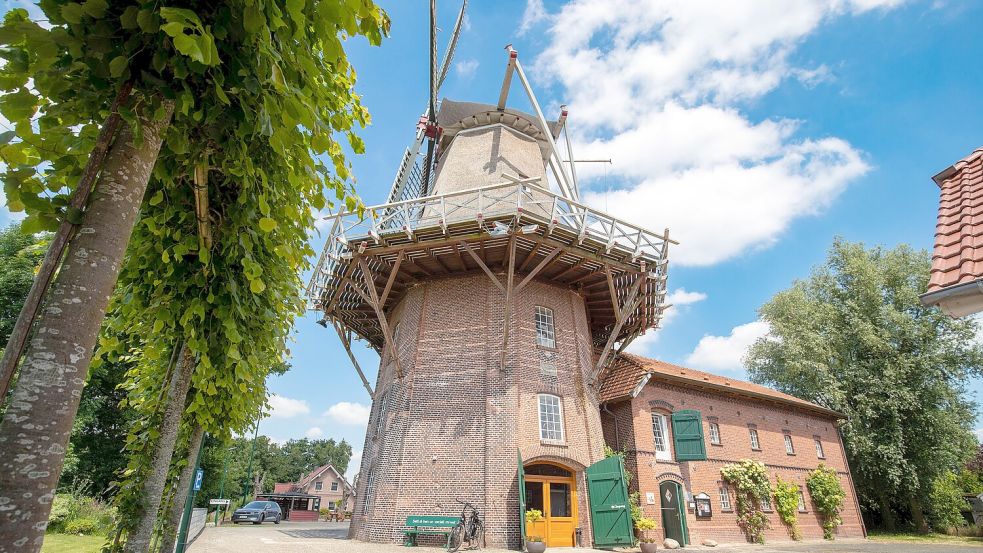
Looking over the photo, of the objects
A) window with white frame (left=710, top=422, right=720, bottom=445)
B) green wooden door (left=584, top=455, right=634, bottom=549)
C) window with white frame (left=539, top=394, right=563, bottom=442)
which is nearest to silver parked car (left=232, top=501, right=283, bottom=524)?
window with white frame (left=539, top=394, right=563, bottom=442)

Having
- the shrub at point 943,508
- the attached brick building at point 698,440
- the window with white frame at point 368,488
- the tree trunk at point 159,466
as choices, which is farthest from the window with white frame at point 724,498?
the tree trunk at point 159,466

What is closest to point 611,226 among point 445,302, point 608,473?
point 445,302

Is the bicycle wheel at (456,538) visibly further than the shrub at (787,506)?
No

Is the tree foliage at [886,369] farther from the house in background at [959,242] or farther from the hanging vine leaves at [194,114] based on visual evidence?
the hanging vine leaves at [194,114]

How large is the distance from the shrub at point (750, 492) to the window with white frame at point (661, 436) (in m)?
2.93

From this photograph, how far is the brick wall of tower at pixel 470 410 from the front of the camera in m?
12.8

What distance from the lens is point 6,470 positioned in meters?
1.73

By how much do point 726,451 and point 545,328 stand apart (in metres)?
10.1

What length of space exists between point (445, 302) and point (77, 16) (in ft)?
44.5

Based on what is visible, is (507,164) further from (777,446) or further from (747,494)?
(777,446)

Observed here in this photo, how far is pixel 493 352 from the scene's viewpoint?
1423cm

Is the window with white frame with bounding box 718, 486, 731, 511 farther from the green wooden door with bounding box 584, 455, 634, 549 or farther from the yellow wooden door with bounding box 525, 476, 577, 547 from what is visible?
the yellow wooden door with bounding box 525, 476, 577, 547

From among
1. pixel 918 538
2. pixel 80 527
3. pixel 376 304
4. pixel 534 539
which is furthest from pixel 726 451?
pixel 80 527

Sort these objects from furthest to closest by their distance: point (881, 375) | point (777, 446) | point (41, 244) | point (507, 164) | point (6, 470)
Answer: point (881, 375), point (777, 446), point (507, 164), point (41, 244), point (6, 470)
